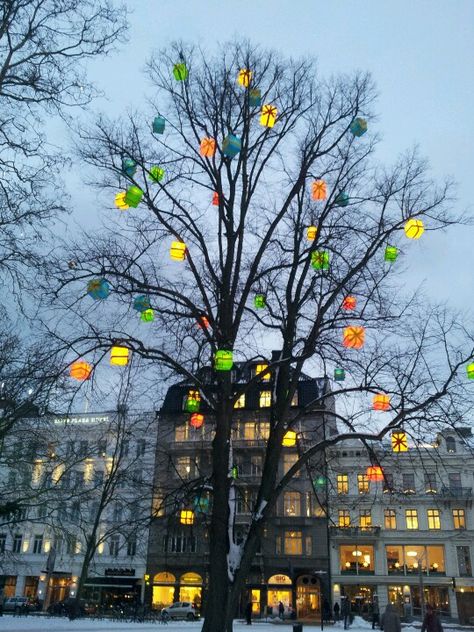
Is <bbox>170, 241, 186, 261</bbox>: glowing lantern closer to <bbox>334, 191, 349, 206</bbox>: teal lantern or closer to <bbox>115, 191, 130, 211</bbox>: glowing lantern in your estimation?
<bbox>115, 191, 130, 211</bbox>: glowing lantern

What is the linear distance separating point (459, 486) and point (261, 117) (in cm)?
4196

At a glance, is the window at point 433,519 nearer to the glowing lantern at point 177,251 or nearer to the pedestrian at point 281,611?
the pedestrian at point 281,611

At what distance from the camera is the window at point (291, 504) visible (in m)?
46.8

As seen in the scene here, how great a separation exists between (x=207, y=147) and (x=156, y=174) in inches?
56.7

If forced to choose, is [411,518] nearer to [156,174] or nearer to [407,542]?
[407,542]

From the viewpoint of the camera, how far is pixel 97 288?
1332 cm

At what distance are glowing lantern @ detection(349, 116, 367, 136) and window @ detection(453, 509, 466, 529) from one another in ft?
138

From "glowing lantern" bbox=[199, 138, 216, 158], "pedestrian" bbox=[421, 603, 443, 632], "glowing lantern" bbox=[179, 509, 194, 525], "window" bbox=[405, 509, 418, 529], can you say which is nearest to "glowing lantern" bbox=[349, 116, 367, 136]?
"glowing lantern" bbox=[199, 138, 216, 158]

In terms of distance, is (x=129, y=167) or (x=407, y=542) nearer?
(x=129, y=167)

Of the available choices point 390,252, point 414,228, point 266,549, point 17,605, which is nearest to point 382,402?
point 390,252

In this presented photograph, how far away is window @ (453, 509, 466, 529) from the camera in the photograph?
48281 mm

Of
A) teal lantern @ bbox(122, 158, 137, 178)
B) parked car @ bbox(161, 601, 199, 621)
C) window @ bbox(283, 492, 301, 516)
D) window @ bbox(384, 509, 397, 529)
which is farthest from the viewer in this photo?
window @ bbox(384, 509, 397, 529)

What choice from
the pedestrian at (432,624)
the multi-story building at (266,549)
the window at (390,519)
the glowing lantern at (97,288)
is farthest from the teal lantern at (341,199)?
the window at (390,519)

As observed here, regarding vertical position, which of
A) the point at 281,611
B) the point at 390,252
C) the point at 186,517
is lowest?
the point at 281,611
